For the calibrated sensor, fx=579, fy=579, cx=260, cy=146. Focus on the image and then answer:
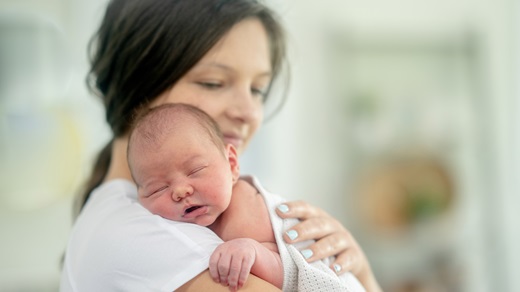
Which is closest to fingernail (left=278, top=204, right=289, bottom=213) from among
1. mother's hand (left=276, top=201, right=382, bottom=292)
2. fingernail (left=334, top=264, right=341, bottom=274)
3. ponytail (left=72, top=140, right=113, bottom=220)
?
mother's hand (left=276, top=201, right=382, bottom=292)

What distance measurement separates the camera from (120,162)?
1138 mm

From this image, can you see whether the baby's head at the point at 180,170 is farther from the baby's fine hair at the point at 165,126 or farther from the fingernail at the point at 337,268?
the fingernail at the point at 337,268

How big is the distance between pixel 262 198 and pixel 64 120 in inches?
82.9

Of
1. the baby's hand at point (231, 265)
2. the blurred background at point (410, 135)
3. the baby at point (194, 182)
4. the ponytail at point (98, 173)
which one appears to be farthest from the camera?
the blurred background at point (410, 135)

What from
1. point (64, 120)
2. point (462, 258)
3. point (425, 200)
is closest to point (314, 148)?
point (425, 200)

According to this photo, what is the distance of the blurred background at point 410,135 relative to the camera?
3.29 metres

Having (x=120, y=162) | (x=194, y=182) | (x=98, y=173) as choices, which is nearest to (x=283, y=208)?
(x=194, y=182)

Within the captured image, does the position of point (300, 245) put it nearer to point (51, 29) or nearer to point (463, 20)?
point (51, 29)

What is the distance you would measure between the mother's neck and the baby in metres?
0.14

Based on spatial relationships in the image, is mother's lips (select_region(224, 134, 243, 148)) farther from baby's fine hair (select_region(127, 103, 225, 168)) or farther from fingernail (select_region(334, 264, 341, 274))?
fingernail (select_region(334, 264, 341, 274))

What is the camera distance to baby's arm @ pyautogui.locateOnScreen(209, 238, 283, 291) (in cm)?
81

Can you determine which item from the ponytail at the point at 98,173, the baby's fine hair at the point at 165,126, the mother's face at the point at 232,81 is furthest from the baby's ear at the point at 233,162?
the ponytail at the point at 98,173

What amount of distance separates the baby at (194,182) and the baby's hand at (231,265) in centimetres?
4

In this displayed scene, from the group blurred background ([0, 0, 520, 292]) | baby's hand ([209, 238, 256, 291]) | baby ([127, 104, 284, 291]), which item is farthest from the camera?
blurred background ([0, 0, 520, 292])
